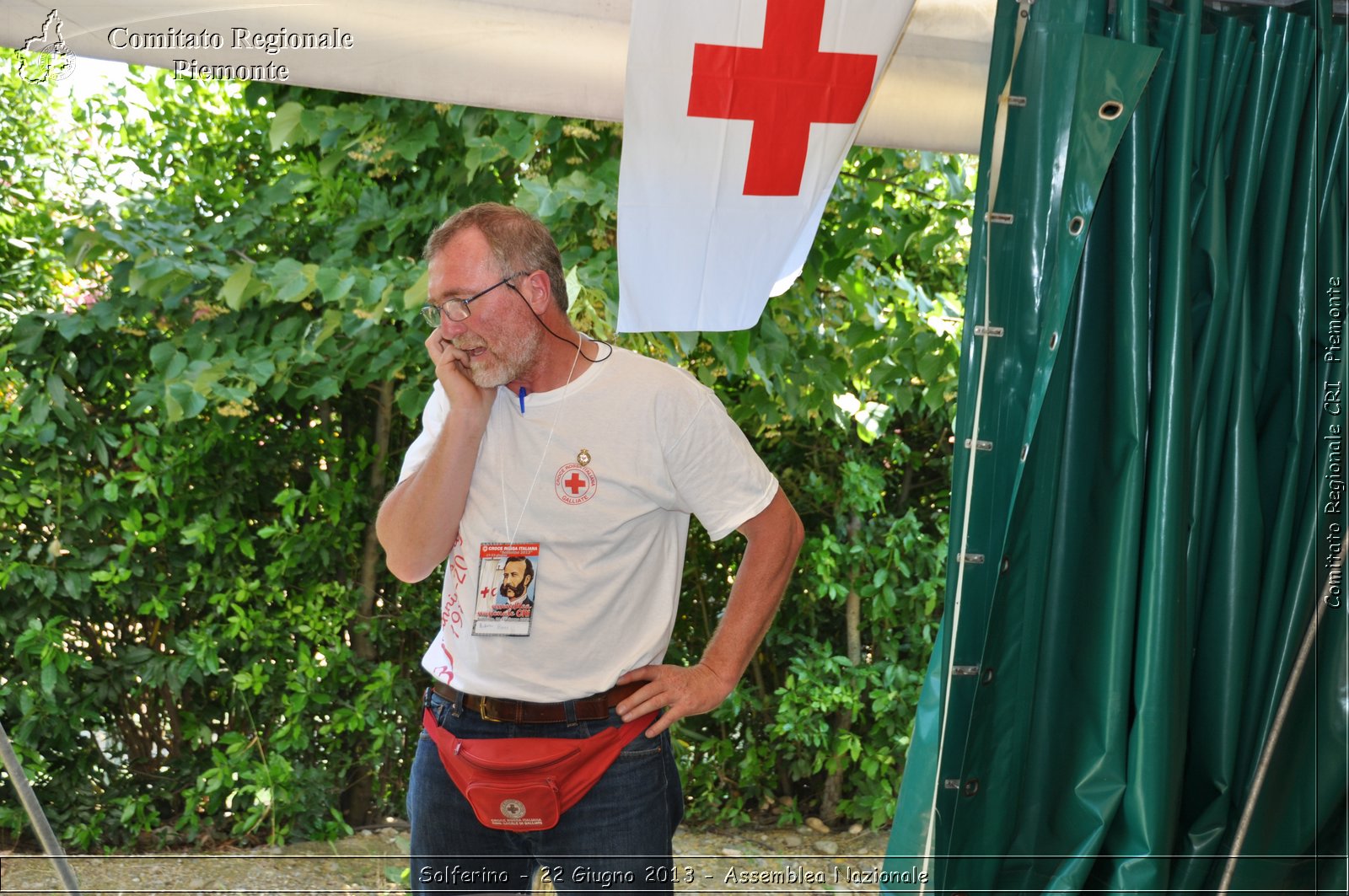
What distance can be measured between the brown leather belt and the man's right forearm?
249 mm

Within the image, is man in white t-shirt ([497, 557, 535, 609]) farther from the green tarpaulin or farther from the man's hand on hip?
the green tarpaulin

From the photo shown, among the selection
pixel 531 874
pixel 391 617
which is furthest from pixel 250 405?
pixel 531 874

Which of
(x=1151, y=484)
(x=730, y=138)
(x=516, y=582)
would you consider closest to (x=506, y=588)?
(x=516, y=582)

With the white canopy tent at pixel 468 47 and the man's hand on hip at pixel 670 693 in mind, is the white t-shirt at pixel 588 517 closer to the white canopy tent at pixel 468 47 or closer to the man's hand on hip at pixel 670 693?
the man's hand on hip at pixel 670 693

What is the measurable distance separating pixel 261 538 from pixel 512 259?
1.97 metres

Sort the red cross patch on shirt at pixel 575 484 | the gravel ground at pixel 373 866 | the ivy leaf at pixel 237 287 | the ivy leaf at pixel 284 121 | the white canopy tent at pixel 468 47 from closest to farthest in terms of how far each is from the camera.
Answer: the white canopy tent at pixel 468 47
the red cross patch on shirt at pixel 575 484
the ivy leaf at pixel 237 287
the ivy leaf at pixel 284 121
the gravel ground at pixel 373 866

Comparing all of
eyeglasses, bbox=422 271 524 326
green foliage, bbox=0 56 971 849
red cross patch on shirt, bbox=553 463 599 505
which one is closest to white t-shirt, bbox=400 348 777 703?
red cross patch on shirt, bbox=553 463 599 505

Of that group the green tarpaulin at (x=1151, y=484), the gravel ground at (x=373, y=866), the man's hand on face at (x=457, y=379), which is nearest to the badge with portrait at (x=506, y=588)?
the man's hand on face at (x=457, y=379)

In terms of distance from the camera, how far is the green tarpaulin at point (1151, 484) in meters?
1.81

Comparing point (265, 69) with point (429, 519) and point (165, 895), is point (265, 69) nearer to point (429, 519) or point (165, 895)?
point (429, 519)

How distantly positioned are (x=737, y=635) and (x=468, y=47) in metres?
1.03

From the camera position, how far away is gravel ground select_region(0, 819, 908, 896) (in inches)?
124

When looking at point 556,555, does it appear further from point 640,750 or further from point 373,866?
point 373,866

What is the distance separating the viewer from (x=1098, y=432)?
1897mm
